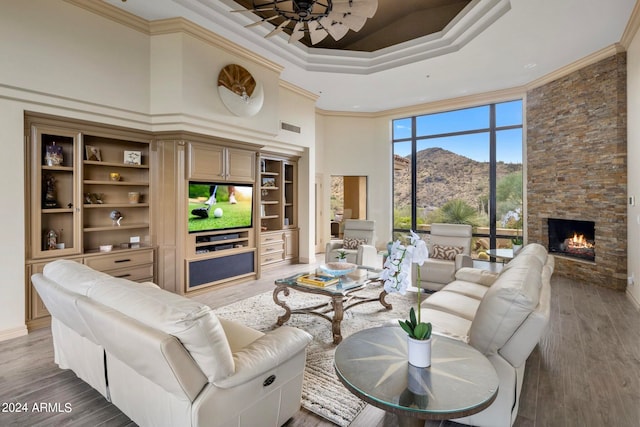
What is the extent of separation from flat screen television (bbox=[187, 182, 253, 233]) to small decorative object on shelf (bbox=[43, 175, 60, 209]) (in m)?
1.48

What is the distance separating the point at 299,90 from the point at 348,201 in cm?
399

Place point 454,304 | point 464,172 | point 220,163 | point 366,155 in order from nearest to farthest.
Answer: point 454,304 → point 220,163 → point 464,172 → point 366,155

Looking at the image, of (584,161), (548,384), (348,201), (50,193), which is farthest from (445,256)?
(50,193)

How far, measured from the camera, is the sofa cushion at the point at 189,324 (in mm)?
1412

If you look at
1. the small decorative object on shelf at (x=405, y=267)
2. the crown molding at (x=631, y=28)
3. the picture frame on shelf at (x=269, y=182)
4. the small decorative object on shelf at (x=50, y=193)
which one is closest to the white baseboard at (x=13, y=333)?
the small decorative object on shelf at (x=50, y=193)

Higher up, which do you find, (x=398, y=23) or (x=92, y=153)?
(x=398, y=23)

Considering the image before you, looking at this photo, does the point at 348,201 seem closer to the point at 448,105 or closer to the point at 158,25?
the point at 448,105

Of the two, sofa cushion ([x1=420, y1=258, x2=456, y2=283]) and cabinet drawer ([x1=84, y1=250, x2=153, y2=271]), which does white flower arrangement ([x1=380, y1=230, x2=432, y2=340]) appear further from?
cabinet drawer ([x1=84, y1=250, x2=153, y2=271])

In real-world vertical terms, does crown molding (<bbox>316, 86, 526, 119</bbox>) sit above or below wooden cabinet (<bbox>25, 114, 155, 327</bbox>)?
above

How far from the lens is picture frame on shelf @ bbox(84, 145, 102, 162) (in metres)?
4.05

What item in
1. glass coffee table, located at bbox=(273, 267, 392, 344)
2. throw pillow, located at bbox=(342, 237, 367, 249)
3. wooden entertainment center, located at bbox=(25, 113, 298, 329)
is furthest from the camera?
throw pillow, located at bbox=(342, 237, 367, 249)

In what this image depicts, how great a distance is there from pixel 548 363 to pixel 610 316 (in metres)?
1.80

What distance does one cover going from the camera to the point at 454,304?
2826mm

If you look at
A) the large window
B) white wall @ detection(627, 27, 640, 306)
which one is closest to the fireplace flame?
white wall @ detection(627, 27, 640, 306)
